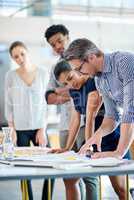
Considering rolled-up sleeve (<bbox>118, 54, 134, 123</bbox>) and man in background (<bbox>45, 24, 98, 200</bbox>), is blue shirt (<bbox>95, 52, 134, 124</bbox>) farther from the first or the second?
man in background (<bbox>45, 24, 98, 200</bbox>)

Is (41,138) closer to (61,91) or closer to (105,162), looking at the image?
(61,91)

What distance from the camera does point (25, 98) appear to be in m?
2.78

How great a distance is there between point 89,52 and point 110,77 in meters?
0.22

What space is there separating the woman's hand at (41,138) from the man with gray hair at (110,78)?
697 millimetres

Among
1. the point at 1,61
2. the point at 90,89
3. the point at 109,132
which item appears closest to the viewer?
the point at 109,132

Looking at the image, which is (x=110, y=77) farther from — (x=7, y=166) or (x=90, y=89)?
(x=7, y=166)

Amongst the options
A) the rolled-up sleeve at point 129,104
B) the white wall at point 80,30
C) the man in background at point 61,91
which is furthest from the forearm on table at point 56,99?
the white wall at point 80,30

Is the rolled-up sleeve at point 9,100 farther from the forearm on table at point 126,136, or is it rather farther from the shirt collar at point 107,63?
the forearm on table at point 126,136

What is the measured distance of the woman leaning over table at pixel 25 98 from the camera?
108 inches

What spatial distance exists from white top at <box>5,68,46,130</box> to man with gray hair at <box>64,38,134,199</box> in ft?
2.78

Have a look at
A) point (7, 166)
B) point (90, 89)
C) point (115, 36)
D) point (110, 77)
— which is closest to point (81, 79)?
point (90, 89)

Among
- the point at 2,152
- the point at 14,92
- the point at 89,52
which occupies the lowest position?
the point at 2,152

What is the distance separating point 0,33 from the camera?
18.9 feet

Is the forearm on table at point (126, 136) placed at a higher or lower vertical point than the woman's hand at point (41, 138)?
higher
